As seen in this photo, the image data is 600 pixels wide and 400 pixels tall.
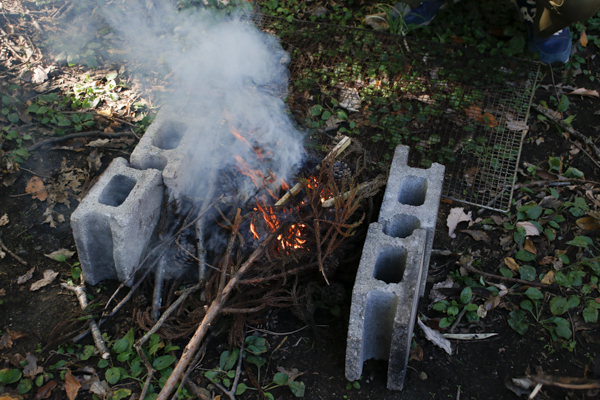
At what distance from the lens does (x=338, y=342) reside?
3311 millimetres

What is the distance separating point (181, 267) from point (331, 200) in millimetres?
1361

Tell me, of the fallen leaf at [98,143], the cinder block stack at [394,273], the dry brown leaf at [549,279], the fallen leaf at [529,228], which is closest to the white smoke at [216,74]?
the fallen leaf at [98,143]

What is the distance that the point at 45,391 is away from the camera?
2934 mm

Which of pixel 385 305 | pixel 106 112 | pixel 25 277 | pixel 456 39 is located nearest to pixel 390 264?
pixel 385 305

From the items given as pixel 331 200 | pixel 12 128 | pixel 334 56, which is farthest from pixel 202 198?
pixel 334 56

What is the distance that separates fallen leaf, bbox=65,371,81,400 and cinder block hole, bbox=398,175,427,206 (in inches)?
108

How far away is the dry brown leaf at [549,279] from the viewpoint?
3674 mm

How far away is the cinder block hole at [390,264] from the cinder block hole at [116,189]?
79.0 inches

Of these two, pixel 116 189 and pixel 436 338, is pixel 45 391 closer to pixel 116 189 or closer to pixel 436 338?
pixel 116 189

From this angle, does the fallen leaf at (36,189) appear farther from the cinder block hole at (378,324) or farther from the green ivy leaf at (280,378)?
the cinder block hole at (378,324)

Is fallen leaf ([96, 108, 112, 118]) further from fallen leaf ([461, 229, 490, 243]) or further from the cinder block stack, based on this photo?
fallen leaf ([461, 229, 490, 243])

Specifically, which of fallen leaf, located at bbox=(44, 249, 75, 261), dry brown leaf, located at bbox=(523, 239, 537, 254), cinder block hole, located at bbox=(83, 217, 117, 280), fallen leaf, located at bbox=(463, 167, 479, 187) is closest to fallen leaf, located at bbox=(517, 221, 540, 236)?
dry brown leaf, located at bbox=(523, 239, 537, 254)

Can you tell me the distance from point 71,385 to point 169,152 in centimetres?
182

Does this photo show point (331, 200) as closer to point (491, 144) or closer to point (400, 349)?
point (400, 349)
